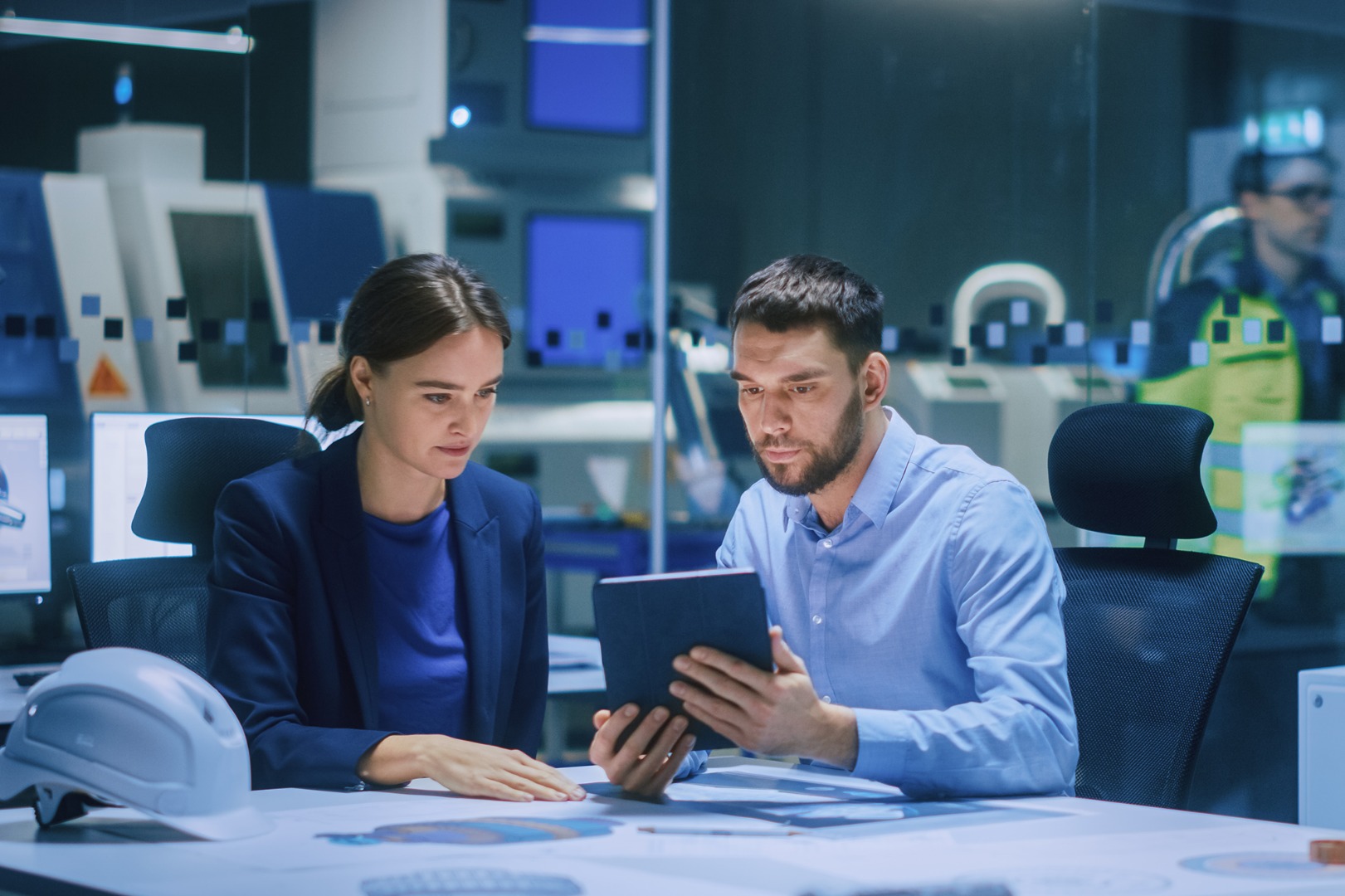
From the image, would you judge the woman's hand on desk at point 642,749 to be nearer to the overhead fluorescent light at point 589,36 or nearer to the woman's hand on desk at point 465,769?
the woman's hand on desk at point 465,769

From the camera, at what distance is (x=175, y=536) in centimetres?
265

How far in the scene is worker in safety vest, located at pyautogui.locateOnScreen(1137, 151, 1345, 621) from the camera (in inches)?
158

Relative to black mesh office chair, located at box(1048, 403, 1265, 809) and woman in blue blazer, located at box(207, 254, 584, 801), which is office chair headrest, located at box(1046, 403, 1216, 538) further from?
woman in blue blazer, located at box(207, 254, 584, 801)

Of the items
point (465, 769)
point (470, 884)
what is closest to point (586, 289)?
point (465, 769)

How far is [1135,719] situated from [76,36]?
3390mm

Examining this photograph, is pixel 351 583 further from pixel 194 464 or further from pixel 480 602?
pixel 194 464

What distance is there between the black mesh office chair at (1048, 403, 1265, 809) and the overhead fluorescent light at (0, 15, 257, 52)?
2867 mm

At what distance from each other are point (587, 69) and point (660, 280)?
0.65m

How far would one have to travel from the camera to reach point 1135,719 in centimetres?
219

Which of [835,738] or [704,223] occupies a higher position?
[704,223]

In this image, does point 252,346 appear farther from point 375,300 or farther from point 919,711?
point 919,711

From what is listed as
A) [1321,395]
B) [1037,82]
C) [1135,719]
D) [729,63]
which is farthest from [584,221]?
[1135,719]

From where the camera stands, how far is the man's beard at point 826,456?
1.98m

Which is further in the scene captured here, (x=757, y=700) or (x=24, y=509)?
(x=24, y=509)
